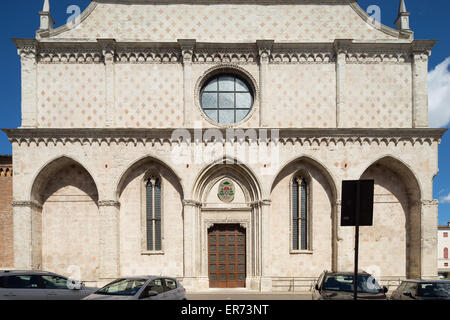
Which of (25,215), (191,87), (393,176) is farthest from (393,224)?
(25,215)

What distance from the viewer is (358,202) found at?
741 centimetres

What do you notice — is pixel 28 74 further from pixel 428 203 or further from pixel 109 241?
pixel 428 203

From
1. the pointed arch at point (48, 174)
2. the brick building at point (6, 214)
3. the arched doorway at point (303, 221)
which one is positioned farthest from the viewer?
the brick building at point (6, 214)

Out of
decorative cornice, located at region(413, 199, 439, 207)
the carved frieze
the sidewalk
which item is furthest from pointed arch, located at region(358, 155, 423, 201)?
the sidewalk

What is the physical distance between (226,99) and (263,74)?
2102 millimetres

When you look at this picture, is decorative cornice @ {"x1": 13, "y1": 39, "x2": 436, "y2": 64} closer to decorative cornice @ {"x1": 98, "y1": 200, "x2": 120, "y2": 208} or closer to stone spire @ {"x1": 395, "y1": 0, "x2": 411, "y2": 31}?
stone spire @ {"x1": 395, "y1": 0, "x2": 411, "y2": 31}

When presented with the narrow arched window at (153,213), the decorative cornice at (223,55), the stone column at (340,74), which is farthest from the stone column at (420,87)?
the narrow arched window at (153,213)

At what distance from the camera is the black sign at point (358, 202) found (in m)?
7.35

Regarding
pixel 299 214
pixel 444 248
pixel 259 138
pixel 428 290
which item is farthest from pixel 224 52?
pixel 444 248

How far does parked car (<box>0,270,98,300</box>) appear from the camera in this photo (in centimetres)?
1195

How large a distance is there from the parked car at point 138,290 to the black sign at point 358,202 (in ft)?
18.5

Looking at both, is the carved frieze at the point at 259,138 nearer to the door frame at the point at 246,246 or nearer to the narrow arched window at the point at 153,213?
the narrow arched window at the point at 153,213

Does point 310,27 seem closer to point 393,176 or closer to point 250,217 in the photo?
point 393,176
